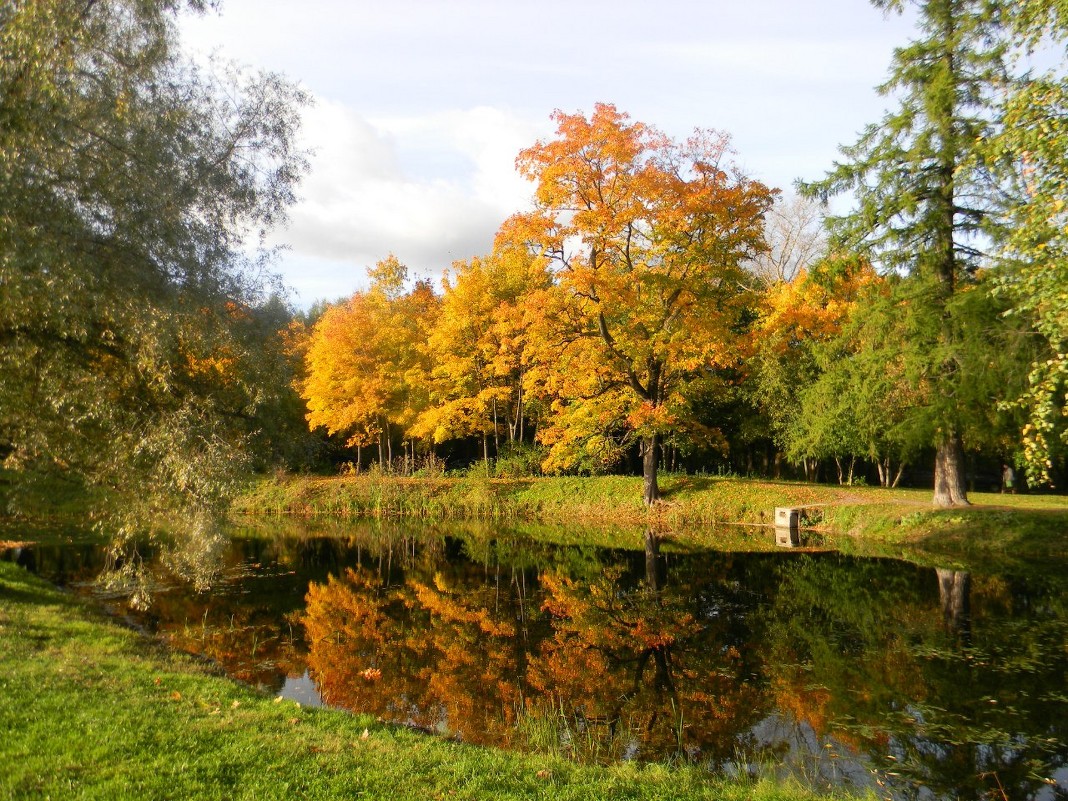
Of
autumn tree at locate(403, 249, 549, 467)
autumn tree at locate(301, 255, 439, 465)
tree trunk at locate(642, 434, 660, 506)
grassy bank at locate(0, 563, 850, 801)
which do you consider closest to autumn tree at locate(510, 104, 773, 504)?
tree trunk at locate(642, 434, 660, 506)

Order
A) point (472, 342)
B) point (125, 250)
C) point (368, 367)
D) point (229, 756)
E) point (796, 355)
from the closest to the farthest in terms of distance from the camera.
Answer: point (229, 756) < point (125, 250) < point (796, 355) < point (472, 342) < point (368, 367)

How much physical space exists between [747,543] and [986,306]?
9.19m

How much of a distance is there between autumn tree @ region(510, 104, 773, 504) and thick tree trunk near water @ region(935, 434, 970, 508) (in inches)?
281

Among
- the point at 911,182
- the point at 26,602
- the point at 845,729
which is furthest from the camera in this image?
the point at 911,182

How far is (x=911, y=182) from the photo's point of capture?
66.6 feet

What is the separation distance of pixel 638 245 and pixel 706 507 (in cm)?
973

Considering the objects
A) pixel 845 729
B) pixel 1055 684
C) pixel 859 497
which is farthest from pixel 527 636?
pixel 859 497

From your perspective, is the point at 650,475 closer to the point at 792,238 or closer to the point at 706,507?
the point at 706,507

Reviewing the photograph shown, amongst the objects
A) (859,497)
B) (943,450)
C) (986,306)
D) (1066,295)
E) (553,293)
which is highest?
(553,293)

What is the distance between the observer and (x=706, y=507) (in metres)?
26.3

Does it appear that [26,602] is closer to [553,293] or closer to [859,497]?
[553,293]

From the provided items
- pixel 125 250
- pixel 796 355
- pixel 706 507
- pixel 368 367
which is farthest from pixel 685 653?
pixel 368 367

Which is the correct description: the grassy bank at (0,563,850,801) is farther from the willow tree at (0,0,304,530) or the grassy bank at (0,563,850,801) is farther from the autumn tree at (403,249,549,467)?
the autumn tree at (403,249,549,467)

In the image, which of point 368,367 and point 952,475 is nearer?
point 952,475
